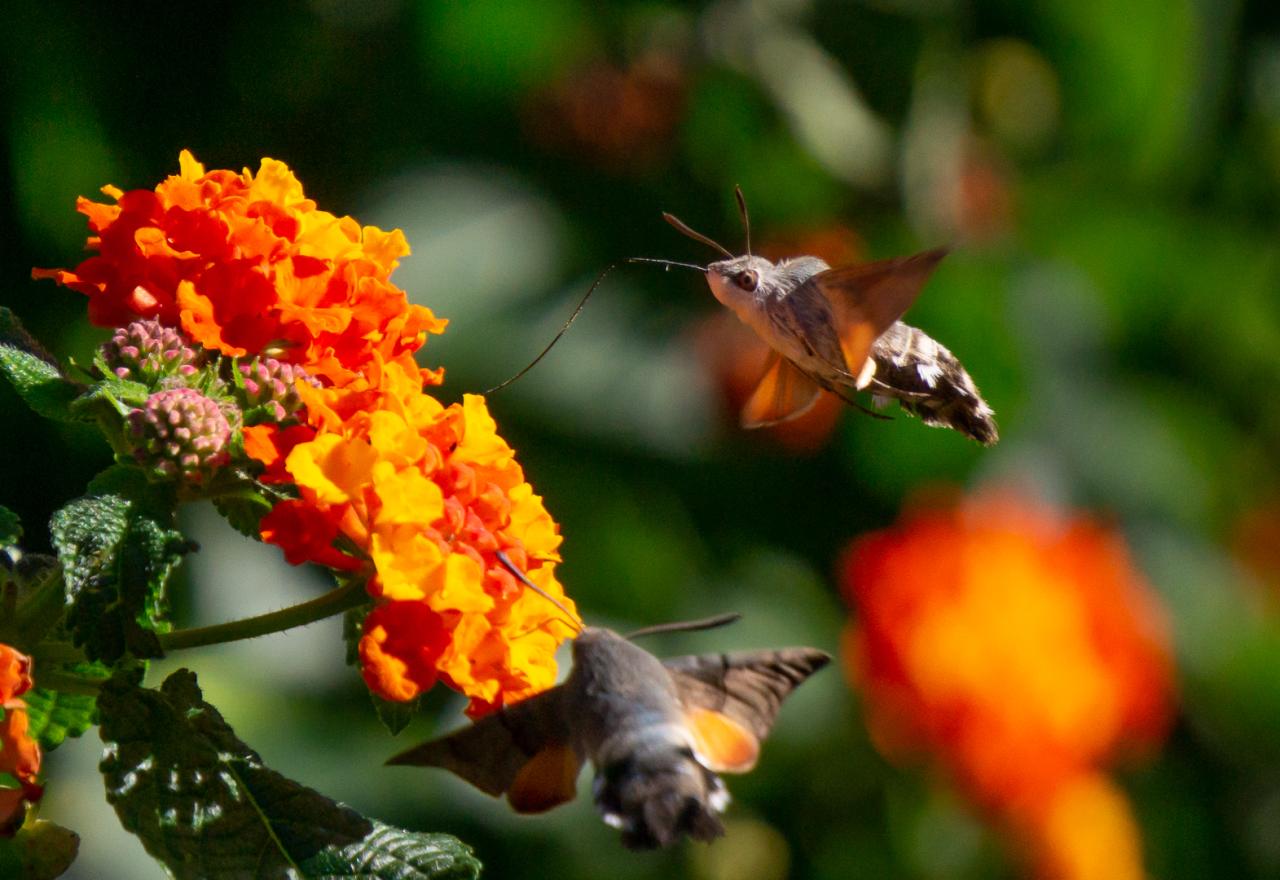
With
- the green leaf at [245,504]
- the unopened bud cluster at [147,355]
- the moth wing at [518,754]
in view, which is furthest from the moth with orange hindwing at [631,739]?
the unopened bud cluster at [147,355]

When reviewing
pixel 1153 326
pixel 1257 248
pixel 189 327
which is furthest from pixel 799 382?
pixel 1257 248

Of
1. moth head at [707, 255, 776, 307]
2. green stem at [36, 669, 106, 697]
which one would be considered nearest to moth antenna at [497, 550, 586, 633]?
green stem at [36, 669, 106, 697]

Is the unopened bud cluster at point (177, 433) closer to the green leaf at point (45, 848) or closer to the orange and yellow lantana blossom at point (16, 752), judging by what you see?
the orange and yellow lantana blossom at point (16, 752)

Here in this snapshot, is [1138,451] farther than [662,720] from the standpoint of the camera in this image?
Yes

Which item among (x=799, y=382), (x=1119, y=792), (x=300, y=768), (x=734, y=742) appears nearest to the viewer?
(x=734, y=742)

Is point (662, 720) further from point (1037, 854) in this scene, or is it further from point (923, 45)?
point (923, 45)

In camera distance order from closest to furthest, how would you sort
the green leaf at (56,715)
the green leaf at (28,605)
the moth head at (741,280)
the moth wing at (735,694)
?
the green leaf at (28,605) → the green leaf at (56,715) → the moth wing at (735,694) → the moth head at (741,280)

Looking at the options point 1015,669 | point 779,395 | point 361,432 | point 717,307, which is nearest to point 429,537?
point 361,432
